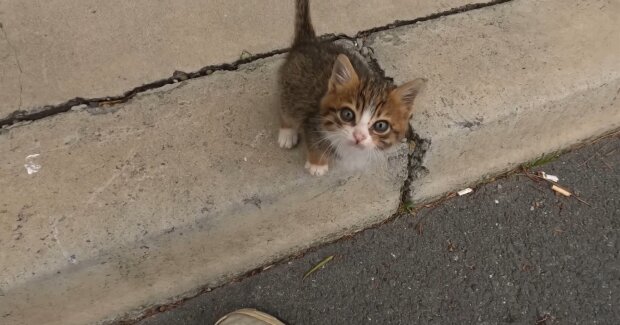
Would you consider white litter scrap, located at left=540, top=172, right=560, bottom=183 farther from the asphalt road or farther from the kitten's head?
the kitten's head

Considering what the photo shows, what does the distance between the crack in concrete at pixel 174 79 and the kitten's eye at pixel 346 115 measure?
0.70 meters

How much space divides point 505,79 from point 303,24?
104 centimetres

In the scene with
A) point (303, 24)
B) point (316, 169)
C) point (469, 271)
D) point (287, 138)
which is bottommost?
point (469, 271)

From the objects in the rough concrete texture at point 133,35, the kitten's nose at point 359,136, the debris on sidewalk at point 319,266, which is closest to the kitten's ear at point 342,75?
the kitten's nose at point 359,136

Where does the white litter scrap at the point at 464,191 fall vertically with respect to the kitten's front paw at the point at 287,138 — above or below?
below

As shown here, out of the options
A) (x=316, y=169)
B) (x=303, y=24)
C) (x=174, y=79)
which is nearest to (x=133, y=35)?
(x=174, y=79)

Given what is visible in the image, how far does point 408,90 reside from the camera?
2021mm

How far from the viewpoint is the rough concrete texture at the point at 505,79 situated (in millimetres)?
2527

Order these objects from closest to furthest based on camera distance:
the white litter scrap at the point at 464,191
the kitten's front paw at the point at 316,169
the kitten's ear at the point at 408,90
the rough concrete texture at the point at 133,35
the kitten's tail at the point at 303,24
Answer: the kitten's ear at the point at 408,90
the kitten's front paw at the point at 316,169
the kitten's tail at the point at 303,24
the rough concrete texture at the point at 133,35
the white litter scrap at the point at 464,191

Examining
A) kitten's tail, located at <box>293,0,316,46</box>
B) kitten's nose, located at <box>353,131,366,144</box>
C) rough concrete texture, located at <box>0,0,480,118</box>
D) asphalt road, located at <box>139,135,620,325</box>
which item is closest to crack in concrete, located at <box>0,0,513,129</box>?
rough concrete texture, located at <box>0,0,480,118</box>

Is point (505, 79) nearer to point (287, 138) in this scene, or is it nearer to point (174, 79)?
point (287, 138)

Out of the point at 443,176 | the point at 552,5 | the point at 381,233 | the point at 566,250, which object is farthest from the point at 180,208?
the point at 552,5

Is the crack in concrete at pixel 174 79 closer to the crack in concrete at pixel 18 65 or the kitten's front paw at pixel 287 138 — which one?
the crack in concrete at pixel 18 65

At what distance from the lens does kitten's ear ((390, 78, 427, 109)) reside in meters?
1.97
